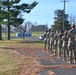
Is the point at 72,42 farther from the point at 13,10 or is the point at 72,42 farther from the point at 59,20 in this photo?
the point at 59,20

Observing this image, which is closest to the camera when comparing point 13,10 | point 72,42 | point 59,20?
point 72,42

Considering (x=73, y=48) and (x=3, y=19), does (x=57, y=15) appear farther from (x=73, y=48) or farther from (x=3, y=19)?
(x=73, y=48)

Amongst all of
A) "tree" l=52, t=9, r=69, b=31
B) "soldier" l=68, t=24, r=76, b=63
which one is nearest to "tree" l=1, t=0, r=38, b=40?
"tree" l=52, t=9, r=69, b=31

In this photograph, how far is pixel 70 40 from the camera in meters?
19.4

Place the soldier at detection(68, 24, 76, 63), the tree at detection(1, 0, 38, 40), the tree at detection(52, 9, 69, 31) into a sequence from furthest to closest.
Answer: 1. the tree at detection(52, 9, 69, 31)
2. the tree at detection(1, 0, 38, 40)
3. the soldier at detection(68, 24, 76, 63)

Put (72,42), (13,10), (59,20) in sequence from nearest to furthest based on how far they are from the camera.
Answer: (72,42) → (13,10) → (59,20)

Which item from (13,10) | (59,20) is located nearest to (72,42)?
(13,10)

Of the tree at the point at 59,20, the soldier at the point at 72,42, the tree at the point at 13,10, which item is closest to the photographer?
the soldier at the point at 72,42

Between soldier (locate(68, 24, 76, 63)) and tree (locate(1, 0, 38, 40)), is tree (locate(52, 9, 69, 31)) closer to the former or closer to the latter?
tree (locate(1, 0, 38, 40))

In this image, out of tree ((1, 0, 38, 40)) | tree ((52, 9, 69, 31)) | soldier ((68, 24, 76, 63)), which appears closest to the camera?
soldier ((68, 24, 76, 63))

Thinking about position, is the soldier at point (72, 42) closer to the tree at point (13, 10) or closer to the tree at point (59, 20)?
the tree at point (13, 10)

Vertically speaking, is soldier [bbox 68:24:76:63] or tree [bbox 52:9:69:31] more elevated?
tree [bbox 52:9:69:31]

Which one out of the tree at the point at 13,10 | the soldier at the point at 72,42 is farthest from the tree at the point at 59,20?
the soldier at the point at 72,42

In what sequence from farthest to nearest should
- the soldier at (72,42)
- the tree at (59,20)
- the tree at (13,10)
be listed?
1. the tree at (59,20)
2. the tree at (13,10)
3. the soldier at (72,42)
